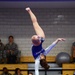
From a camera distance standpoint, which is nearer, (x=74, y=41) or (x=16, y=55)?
(x=16, y=55)

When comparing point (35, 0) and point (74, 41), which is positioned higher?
point (35, 0)

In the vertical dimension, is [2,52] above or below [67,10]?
below

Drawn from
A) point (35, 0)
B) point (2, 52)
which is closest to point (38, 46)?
point (35, 0)

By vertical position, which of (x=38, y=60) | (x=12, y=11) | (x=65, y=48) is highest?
(x=12, y=11)

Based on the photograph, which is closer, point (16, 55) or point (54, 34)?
point (16, 55)

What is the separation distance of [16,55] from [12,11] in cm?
197

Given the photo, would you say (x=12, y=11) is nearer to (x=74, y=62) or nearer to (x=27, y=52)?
(x=27, y=52)

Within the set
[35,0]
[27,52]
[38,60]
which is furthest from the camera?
[27,52]

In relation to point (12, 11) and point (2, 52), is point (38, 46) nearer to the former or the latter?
point (2, 52)

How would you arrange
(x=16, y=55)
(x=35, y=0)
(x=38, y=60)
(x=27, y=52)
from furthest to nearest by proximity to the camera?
(x=27, y=52) → (x=16, y=55) → (x=35, y=0) → (x=38, y=60)

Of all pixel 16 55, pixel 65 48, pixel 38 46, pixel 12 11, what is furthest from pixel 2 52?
pixel 38 46

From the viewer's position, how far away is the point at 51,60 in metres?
11.9

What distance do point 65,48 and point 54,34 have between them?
730mm

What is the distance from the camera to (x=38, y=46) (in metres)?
6.45
